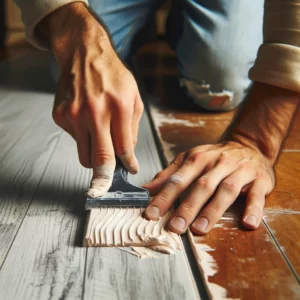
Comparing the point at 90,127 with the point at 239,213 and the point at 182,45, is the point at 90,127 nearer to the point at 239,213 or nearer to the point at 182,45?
the point at 239,213

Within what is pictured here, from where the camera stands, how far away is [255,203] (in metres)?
0.82

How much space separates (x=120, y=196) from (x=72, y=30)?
332 millimetres

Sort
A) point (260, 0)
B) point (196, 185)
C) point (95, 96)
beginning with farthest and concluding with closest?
1. point (260, 0)
2. point (196, 185)
3. point (95, 96)

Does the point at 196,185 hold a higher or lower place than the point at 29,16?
lower

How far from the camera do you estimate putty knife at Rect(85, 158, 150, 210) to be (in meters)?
0.77

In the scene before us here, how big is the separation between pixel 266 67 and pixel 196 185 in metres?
0.33

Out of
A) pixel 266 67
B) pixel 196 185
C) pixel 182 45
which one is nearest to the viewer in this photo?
pixel 196 185

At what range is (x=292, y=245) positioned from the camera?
74 cm

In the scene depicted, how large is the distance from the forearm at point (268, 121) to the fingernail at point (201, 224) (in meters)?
0.27

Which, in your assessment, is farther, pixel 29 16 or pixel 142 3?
pixel 142 3

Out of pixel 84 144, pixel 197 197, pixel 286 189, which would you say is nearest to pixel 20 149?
pixel 84 144

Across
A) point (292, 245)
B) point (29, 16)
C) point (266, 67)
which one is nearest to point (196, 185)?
point (292, 245)

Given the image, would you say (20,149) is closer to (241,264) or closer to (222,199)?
(222,199)

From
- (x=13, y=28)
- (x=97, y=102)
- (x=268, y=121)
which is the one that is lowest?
(x=13, y=28)
